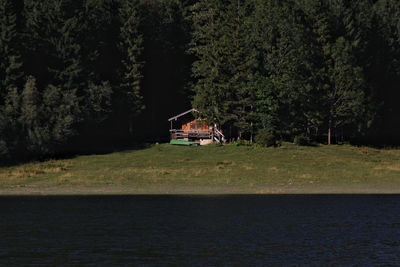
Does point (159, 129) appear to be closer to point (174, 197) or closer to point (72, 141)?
point (72, 141)

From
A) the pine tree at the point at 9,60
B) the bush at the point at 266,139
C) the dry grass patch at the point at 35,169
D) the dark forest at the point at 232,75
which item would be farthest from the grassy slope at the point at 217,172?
the pine tree at the point at 9,60

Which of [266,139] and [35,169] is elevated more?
[266,139]

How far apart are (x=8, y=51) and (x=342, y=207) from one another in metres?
54.9

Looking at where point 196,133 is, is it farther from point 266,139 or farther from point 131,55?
point 266,139

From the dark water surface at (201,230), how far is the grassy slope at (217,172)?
2.73 meters

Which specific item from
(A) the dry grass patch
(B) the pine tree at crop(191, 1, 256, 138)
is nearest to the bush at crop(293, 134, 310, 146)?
(B) the pine tree at crop(191, 1, 256, 138)

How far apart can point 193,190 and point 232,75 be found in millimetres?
39531

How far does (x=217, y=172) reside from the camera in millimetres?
68625

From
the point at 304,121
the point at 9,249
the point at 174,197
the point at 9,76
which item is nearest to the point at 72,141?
the point at 9,76

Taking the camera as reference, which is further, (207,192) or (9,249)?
(207,192)

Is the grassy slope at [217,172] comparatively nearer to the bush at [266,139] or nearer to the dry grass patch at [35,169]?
the dry grass patch at [35,169]

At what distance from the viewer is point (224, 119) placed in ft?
312

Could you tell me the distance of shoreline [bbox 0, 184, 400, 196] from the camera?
5859 cm

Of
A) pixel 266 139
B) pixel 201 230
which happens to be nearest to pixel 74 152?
pixel 266 139
